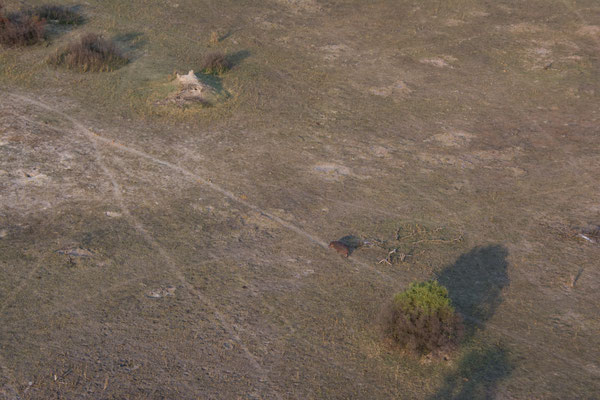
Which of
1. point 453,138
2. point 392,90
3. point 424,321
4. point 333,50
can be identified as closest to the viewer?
point 424,321

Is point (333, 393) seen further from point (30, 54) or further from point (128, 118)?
point (30, 54)

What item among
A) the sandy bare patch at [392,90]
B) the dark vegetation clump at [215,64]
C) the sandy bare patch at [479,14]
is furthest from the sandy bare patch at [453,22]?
the dark vegetation clump at [215,64]

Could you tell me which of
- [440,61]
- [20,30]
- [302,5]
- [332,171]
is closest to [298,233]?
[332,171]

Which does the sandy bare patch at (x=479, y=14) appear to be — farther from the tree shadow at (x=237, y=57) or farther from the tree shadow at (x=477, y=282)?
the tree shadow at (x=477, y=282)

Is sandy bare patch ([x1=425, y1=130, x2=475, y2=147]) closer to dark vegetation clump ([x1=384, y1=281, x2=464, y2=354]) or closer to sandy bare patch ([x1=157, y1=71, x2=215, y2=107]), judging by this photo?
sandy bare patch ([x1=157, y1=71, x2=215, y2=107])

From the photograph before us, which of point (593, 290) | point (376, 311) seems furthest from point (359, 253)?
point (593, 290)

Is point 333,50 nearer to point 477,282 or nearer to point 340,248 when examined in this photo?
point 340,248
